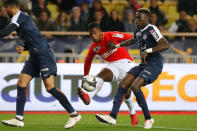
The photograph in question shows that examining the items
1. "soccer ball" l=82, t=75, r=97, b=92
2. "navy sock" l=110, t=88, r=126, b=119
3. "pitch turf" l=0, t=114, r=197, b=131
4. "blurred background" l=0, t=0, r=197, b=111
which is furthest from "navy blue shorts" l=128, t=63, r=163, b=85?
"blurred background" l=0, t=0, r=197, b=111

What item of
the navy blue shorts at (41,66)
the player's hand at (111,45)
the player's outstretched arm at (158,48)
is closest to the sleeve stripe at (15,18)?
the navy blue shorts at (41,66)

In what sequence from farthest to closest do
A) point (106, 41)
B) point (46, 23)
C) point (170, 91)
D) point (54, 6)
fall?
point (54, 6)
point (46, 23)
point (170, 91)
point (106, 41)

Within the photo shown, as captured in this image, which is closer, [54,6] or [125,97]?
[125,97]

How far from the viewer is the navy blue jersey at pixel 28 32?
9.91m

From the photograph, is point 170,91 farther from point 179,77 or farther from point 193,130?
point 193,130

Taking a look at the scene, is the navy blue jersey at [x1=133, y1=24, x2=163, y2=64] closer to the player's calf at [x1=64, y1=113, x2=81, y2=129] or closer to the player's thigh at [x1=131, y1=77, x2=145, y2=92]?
the player's thigh at [x1=131, y1=77, x2=145, y2=92]

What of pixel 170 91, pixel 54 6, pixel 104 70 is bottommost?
pixel 170 91

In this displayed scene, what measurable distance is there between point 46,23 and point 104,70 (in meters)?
5.91

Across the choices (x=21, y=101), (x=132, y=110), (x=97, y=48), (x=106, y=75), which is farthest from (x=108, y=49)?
(x=21, y=101)

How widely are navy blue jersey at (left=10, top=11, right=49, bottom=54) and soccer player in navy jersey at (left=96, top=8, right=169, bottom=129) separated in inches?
64.4

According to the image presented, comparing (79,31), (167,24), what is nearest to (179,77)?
(79,31)

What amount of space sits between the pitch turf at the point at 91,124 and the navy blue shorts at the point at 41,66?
0.97 m

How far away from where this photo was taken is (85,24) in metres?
17.6

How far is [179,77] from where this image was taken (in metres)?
15.3
